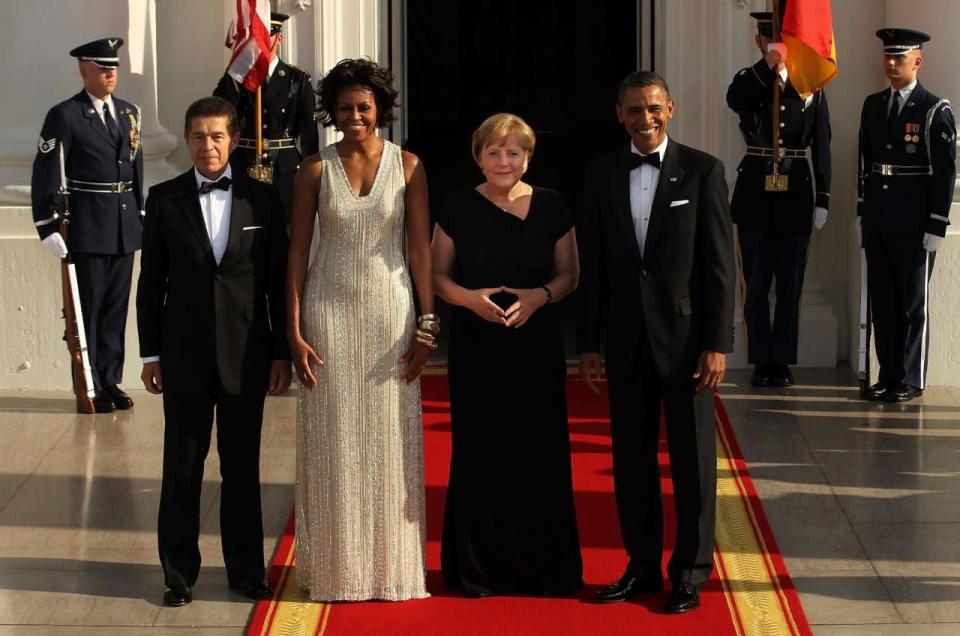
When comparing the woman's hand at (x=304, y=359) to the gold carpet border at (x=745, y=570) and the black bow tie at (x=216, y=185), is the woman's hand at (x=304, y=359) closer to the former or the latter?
the black bow tie at (x=216, y=185)

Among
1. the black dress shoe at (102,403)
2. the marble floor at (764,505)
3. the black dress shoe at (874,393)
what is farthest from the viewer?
the black dress shoe at (874,393)

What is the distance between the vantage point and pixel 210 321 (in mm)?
5238

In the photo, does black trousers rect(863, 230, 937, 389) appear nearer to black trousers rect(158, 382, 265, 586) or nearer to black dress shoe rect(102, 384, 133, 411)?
black dress shoe rect(102, 384, 133, 411)

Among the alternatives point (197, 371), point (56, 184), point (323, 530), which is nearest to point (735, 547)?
point (323, 530)

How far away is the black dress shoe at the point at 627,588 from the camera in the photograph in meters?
5.28

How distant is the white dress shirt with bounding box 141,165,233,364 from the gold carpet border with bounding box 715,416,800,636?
1966 millimetres

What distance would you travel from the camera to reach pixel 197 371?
5.25 m

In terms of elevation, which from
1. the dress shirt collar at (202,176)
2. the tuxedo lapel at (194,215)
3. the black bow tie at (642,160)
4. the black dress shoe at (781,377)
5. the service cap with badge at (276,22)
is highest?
the service cap with badge at (276,22)

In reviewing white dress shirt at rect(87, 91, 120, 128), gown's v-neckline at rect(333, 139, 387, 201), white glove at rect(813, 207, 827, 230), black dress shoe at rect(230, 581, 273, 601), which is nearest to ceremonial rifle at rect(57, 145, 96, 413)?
white dress shirt at rect(87, 91, 120, 128)

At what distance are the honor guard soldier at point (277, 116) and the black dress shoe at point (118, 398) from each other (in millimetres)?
1242

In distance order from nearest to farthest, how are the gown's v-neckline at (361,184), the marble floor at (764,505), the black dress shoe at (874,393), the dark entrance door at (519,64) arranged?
the gown's v-neckline at (361,184) < the marble floor at (764,505) < the black dress shoe at (874,393) < the dark entrance door at (519,64)

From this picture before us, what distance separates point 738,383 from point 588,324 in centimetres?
368

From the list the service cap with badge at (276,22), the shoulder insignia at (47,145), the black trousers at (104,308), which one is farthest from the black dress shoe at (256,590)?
the service cap with badge at (276,22)

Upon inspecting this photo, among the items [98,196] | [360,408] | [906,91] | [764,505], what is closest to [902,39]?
[906,91]
